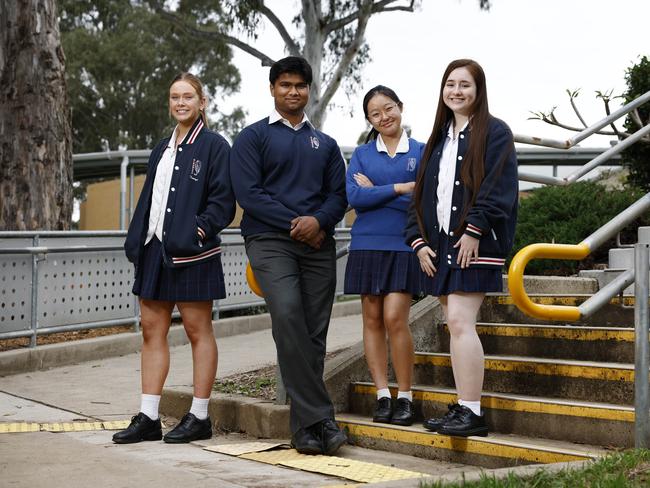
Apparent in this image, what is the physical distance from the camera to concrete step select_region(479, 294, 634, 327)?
600 centimetres

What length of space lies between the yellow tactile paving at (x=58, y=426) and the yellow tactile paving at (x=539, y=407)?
1.91 metres

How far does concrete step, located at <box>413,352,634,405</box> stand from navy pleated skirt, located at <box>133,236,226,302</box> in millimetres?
1432

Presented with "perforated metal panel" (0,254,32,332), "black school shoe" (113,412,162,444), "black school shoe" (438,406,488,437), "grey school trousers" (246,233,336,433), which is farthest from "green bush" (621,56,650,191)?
"perforated metal panel" (0,254,32,332)

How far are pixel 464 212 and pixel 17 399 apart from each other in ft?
12.9

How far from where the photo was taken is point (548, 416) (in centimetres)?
501

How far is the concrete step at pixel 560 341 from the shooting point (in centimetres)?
557

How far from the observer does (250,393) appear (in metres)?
6.27

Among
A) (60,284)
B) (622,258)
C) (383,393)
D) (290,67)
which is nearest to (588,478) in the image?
(383,393)

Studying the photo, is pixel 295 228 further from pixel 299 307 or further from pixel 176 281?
pixel 176 281

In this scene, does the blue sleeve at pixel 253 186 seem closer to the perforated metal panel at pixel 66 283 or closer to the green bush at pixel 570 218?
the green bush at pixel 570 218

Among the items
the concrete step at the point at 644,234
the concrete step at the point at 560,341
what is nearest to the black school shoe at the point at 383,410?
the concrete step at the point at 560,341

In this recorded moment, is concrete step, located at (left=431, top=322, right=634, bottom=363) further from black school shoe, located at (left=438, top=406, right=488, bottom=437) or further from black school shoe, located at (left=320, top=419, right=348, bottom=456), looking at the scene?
black school shoe, located at (left=320, top=419, right=348, bottom=456)

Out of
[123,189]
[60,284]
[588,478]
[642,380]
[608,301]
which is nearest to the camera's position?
[588,478]

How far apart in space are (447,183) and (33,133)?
840cm
